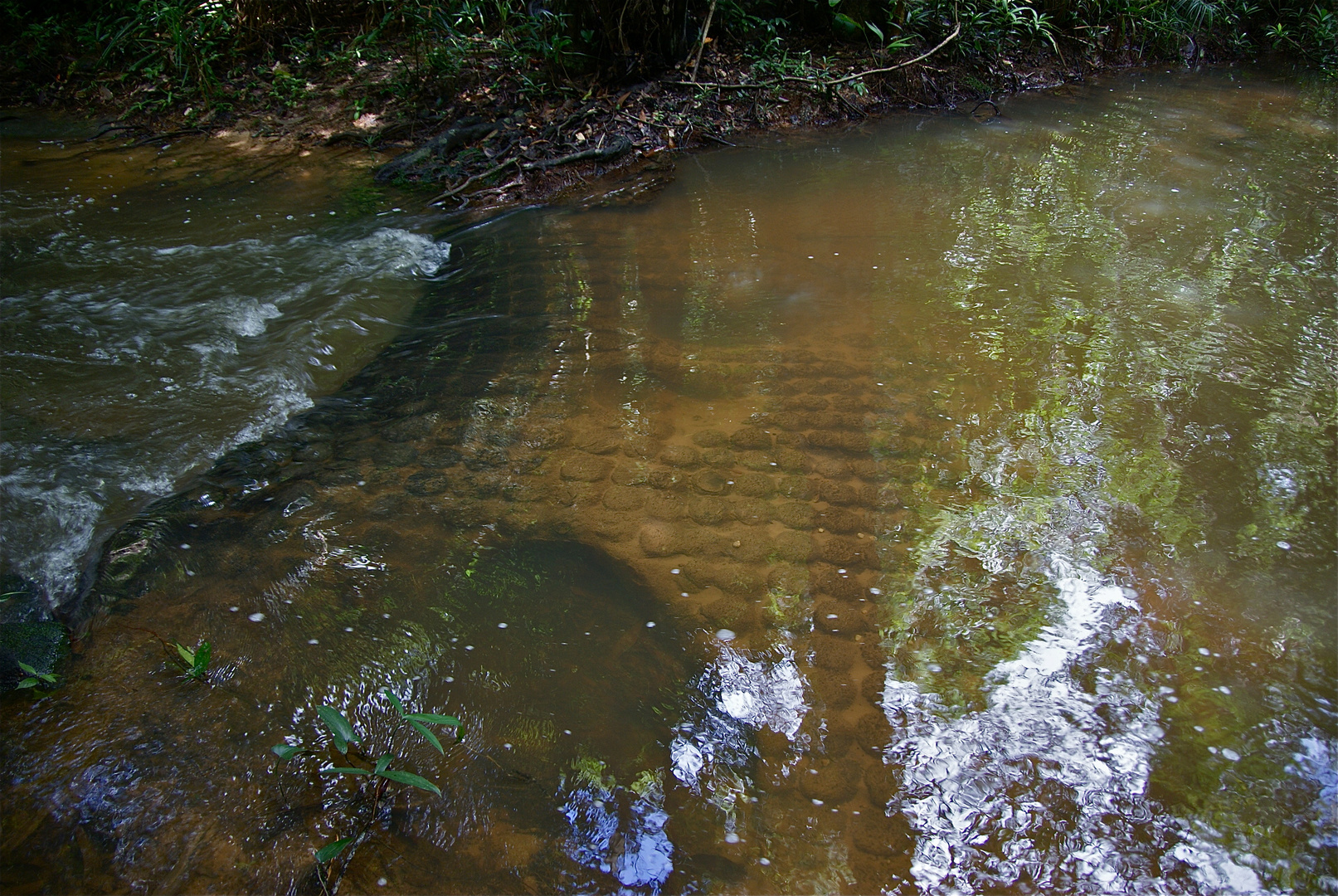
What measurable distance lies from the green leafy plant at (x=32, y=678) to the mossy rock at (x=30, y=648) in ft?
0.04

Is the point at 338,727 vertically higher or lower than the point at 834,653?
higher

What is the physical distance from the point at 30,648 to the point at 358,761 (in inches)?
42.1

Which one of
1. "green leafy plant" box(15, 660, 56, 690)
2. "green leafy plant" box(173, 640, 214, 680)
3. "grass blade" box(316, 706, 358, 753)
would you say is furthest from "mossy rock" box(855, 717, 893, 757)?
"green leafy plant" box(15, 660, 56, 690)

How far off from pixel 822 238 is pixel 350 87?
17.5 feet

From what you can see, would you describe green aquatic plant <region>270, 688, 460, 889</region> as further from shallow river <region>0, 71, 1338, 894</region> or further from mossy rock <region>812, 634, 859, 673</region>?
mossy rock <region>812, 634, 859, 673</region>

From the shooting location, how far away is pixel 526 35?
7043 mm

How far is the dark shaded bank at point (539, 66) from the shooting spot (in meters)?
6.23

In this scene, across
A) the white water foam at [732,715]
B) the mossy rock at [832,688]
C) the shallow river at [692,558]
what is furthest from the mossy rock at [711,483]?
the mossy rock at [832,688]

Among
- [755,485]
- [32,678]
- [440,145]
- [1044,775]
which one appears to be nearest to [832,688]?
[1044,775]

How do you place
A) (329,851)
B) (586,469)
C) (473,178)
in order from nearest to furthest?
1. (329,851)
2. (586,469)
3. (473,178)

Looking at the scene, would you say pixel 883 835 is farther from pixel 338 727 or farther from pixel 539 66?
pixel 539 66

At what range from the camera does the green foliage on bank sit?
21.9 ft

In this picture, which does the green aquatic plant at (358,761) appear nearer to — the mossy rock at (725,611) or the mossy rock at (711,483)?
the mossy rock at (725,611)

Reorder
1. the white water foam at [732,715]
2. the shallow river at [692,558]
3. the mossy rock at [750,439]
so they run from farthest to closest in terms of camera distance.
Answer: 1. the mossy rock at [750,439]
2. the white water foam at [732,715]
3. the shallow river at [692,558]
